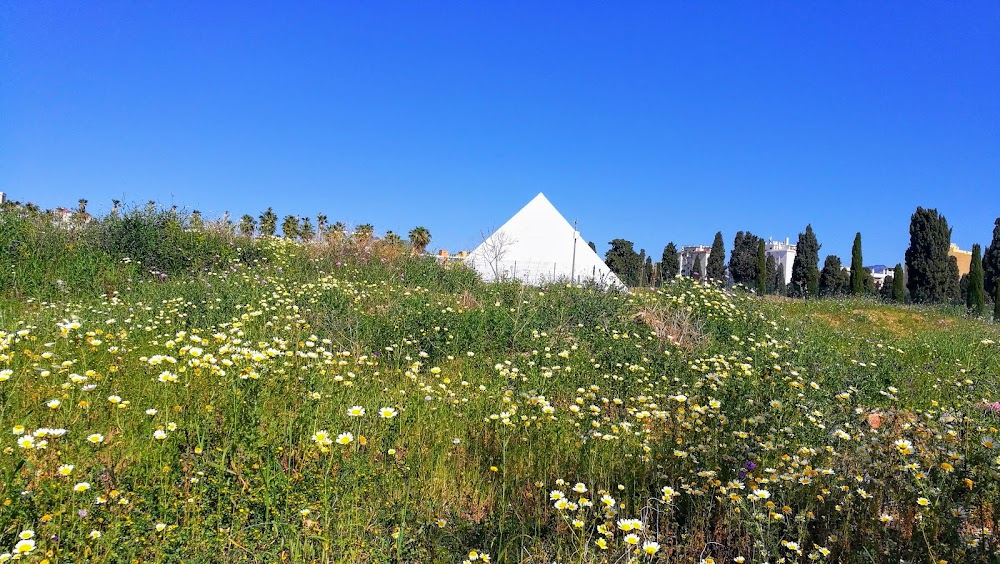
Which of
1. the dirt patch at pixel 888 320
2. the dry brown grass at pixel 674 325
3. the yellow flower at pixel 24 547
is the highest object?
the dirt patch at pixel 888 320

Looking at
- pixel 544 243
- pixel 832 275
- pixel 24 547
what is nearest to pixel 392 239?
pixel 544 243

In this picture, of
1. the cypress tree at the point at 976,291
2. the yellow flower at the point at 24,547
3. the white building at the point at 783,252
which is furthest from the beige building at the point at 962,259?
the yellow flower at the point at 24,547

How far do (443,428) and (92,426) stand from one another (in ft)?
6.06

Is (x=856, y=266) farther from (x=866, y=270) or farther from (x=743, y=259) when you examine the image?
(x=743, y=259)

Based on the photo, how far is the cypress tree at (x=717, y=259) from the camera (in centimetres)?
4272

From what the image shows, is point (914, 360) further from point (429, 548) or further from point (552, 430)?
point (429, 548)

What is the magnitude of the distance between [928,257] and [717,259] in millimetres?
15997

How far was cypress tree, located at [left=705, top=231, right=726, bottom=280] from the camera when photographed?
42719mm

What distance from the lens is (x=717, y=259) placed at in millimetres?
43344

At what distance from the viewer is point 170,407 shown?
313 cm

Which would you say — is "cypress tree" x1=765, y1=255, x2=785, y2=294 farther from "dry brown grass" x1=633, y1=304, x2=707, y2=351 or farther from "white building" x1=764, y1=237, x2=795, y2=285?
"dry brown grass" x1=633, y1=304, x2=707, y2=351

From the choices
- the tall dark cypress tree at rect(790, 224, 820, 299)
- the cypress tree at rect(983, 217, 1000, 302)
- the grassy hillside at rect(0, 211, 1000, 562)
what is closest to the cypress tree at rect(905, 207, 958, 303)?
the cypress tree at rect(983, 217, 1000, 302)

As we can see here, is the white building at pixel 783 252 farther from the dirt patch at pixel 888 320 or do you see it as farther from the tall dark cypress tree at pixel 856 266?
the dirt patch at pixel 888 320

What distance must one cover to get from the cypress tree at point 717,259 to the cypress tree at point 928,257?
1451cm
